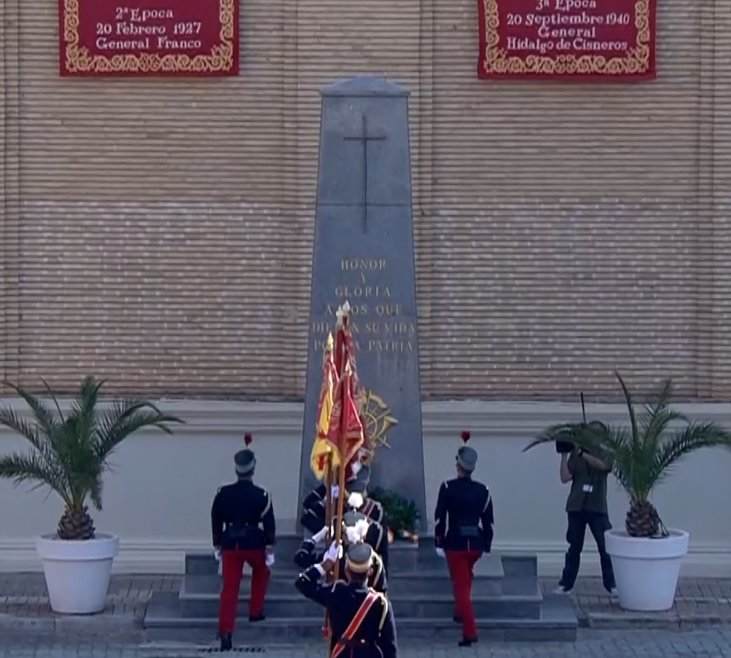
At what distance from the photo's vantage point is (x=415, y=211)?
1827cm

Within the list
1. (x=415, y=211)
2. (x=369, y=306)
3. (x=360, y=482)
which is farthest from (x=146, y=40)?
(x=360, y=482)

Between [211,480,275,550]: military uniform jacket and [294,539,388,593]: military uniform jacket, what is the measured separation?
2.44 meters

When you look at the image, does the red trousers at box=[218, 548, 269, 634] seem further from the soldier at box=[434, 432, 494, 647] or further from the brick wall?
the brick wall

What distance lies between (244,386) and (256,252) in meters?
1.35

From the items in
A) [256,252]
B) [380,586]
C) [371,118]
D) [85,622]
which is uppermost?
[371,118]

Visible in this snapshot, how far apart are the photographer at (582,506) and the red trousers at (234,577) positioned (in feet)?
10.4

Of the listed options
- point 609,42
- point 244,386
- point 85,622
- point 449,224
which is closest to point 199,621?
point 85,622

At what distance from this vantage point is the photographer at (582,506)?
1659 cm

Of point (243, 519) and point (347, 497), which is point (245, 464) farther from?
point (347, 497)

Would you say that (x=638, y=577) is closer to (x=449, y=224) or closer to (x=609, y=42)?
(x=449, y=224)

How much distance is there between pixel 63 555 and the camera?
1582 centimetres

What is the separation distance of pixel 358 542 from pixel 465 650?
3.96 metres

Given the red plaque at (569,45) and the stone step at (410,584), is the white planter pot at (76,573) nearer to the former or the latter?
the stone step at (410,584)

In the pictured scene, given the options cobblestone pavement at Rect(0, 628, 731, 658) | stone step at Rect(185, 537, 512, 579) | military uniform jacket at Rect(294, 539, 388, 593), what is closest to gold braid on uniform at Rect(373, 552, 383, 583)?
military uniform jacket at Rect(294, 539, 388, 593)
